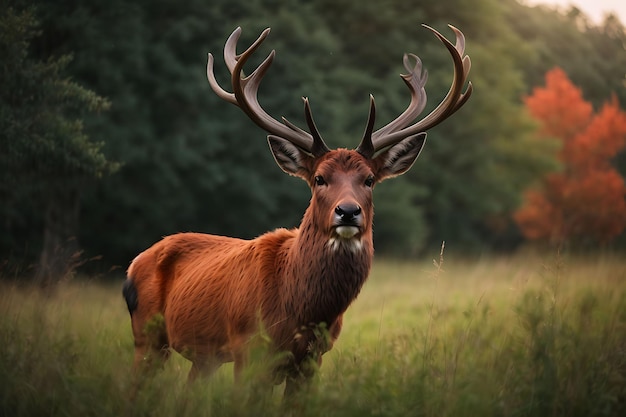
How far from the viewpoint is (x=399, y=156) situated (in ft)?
17.5

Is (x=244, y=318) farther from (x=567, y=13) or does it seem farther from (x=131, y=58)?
(x=567, y=13)

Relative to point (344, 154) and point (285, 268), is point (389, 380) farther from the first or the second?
point (344, 154)

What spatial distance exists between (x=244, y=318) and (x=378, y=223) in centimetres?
1663

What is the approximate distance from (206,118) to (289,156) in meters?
10.8

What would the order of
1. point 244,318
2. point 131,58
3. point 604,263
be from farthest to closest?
point 131,58
point 604,263
point 244,318

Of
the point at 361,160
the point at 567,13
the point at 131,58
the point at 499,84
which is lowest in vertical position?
the point at 361,160

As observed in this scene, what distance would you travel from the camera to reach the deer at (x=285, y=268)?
4.55 metres

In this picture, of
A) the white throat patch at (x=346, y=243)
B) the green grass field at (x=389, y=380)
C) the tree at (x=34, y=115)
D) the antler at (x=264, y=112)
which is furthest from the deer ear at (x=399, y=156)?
the tree at (x=34, y=115)

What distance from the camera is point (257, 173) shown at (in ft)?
54.9

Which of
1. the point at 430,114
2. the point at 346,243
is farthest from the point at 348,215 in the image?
the point at 430,114

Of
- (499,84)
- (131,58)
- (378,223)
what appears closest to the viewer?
(131,58)

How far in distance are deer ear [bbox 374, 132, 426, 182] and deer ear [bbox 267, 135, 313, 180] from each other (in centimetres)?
54

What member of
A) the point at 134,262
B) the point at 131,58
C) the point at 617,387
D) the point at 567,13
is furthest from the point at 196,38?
the point at 567,13

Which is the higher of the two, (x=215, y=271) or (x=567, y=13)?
(x=567, y=13)
